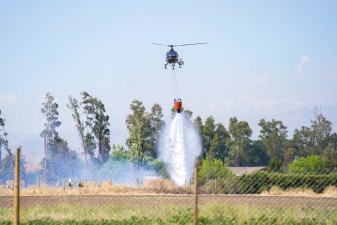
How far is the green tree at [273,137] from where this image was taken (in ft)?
321

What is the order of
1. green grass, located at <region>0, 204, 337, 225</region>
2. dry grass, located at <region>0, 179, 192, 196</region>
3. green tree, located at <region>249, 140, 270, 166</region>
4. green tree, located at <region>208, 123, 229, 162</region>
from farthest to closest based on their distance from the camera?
1. green tree, located at <region>249, 140, 270, 166</region>
2. green tree, located at <region>208, 123, 229, 162</region>
3. dry grass, located at <region>0, 179, 192, 196</region>
4. green grass, located at <region>0, 204, 337, 225</region>

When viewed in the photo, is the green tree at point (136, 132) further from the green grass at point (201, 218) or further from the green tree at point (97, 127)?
the green grass at point (201, 218)

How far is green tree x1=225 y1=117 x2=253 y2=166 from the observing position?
9331cm

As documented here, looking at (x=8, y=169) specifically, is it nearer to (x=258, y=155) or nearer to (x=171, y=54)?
(x=258, y=155)

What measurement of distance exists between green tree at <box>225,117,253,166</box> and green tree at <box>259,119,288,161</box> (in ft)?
14.6

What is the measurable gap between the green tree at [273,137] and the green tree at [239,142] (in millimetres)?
4464

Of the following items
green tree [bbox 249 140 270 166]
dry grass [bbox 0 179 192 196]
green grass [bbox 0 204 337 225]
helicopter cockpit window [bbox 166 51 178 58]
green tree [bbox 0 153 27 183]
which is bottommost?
green grass [bbox 0 204 337 225]

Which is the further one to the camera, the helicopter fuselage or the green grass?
the helicopter fuselage

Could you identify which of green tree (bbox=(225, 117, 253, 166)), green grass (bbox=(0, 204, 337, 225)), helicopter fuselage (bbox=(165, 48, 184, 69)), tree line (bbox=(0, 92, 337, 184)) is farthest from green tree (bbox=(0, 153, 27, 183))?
green grass (bbox=(0, 204, 337, 225))

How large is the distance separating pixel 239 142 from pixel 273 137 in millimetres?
8102

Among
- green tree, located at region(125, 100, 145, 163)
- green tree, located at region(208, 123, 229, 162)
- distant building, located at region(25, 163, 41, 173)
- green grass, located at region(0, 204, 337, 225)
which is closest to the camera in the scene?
green grass, located at region(0, 204, 337, 225)

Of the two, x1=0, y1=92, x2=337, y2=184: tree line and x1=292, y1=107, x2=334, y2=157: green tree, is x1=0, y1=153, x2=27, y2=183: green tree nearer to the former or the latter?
x1=0, y1=92, x2=337, y2=184: tree line

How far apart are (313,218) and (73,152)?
78.7m

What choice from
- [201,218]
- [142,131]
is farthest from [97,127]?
[201,218]
